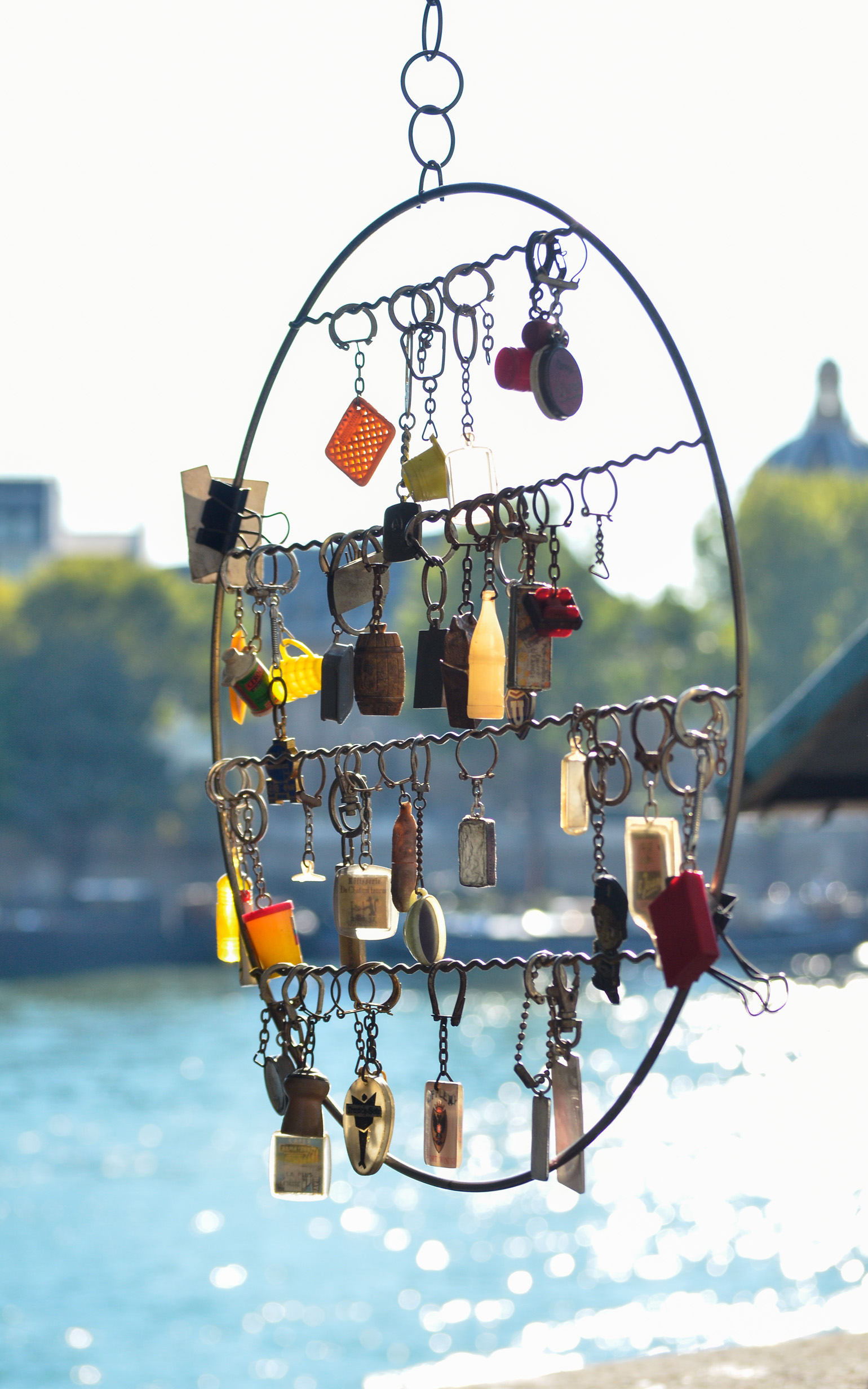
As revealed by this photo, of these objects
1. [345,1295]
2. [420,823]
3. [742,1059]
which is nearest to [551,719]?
[420,823]

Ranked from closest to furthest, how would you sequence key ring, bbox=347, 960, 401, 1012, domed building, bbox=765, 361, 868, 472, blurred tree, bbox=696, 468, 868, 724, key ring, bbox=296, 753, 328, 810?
key ring, bbox=347, 960, 401, 1012, key ring, bbox=296, 753, 328, 810, blurred tree, bbox=696, 468, 868, 724, domed building, bbox=765, 361, 868, 472

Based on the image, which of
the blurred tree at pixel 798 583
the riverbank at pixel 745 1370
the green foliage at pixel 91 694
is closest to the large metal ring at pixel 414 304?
the riverbank at pixel 745 1370

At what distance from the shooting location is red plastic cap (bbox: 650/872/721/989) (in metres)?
1.33

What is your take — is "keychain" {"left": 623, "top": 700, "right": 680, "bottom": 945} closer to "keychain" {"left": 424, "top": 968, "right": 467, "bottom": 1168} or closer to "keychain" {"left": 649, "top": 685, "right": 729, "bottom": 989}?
"keychain" {"left": 649, "top": 685, "right": 729, "bottom": 989}

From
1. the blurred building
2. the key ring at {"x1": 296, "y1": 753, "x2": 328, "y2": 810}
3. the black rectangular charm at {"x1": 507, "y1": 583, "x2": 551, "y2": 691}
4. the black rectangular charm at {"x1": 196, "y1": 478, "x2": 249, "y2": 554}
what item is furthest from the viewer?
the blurred building

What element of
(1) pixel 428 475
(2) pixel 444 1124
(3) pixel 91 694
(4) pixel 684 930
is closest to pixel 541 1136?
(2) pixel 444 1124

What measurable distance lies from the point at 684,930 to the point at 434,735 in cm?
37

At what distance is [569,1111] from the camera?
1591 millimetres

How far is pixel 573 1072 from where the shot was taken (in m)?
1.58

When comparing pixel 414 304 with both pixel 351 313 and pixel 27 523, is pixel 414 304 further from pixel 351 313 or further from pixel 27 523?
pixel 27 523

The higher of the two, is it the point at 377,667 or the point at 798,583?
the point at 798,583

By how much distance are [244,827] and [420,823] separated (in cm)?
23

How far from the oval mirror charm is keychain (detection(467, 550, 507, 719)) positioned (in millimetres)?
235

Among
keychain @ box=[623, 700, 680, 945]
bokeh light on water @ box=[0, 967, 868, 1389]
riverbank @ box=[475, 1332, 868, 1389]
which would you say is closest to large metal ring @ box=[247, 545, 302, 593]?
keychain @ box=[623, 700, 680, 945]
